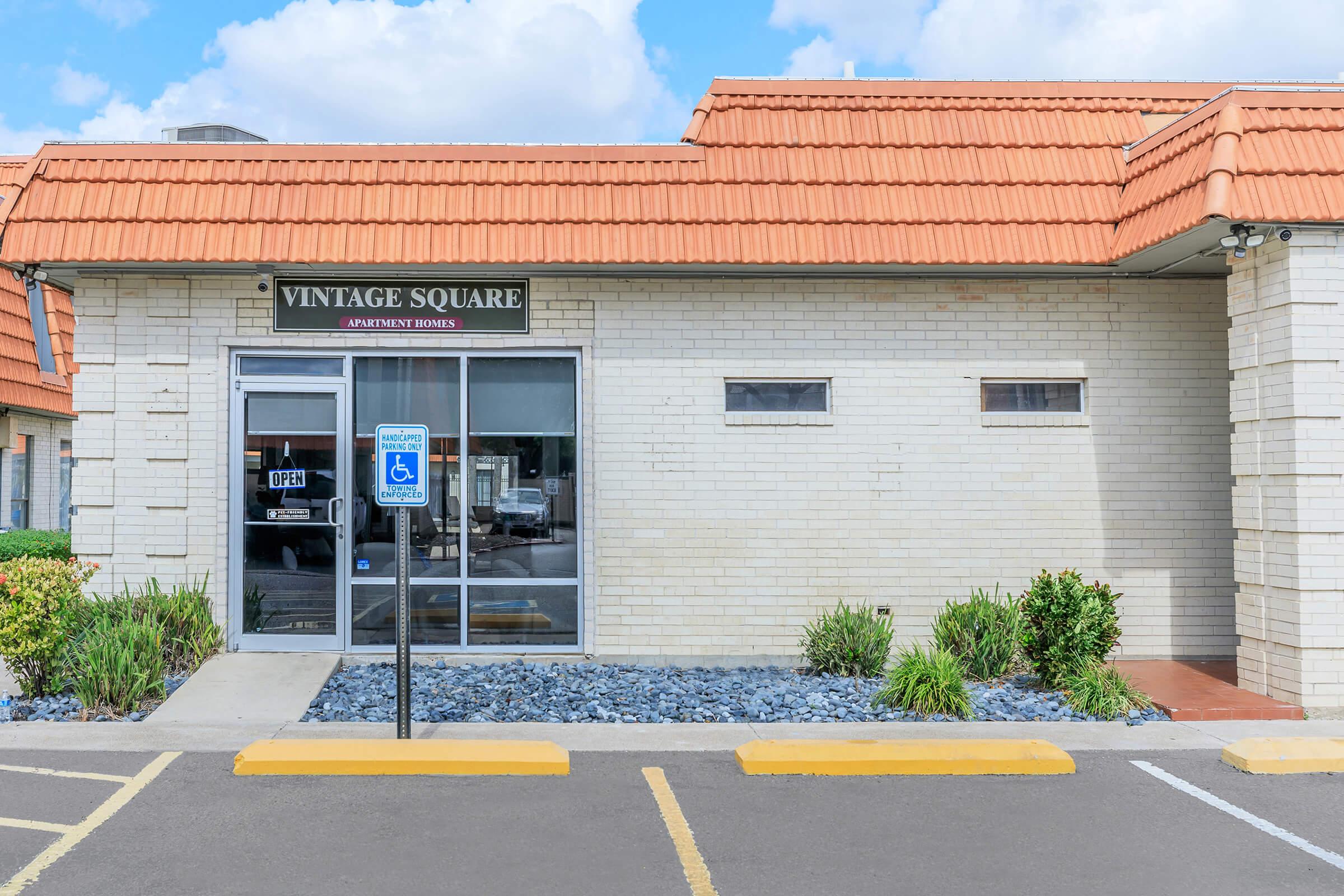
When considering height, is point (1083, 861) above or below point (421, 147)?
below

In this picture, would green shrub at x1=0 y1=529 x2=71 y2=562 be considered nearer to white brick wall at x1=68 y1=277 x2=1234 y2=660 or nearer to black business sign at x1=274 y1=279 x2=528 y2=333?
white brick wall at x1=68 y1=277 x2=1234 y2=660

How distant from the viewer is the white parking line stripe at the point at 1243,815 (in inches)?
220

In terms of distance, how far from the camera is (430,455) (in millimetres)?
10289

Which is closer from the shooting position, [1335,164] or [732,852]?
[732,852]

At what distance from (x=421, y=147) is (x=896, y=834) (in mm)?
7330

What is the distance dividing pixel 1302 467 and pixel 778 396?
438 centimetres

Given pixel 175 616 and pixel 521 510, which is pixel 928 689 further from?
pixel 175 616

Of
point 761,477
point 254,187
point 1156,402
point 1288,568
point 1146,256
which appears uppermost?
point 254,187

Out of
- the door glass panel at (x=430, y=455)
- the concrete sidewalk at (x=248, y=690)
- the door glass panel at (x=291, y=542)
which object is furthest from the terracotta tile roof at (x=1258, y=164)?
the concrete sidewalk at (x=248, y=690)

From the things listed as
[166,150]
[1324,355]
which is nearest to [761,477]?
[1324,355]

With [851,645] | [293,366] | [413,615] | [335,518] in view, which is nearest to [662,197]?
[293,366]

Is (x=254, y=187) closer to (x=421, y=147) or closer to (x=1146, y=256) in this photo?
(x=421, y=147)

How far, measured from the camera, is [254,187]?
→ 9781 mm

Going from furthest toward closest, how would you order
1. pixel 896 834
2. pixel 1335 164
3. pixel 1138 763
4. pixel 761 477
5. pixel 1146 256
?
1. pixel 761 477
2. pixel 1146 256
3. pixel 1335 164
4. pixel 1138 763
5. pixel 896 834
